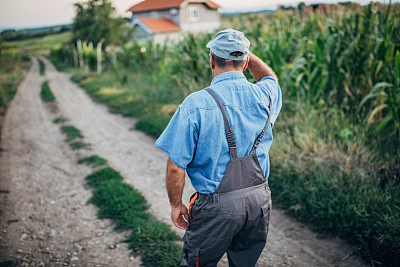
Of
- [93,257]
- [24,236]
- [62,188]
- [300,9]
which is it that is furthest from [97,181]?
[300,9]

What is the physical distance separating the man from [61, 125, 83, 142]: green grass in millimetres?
5560

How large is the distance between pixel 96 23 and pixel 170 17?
35.1 feet

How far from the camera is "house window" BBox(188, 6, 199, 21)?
34594 millimetres

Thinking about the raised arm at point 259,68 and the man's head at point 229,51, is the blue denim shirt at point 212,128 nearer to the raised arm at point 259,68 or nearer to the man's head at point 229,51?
the man's head at point 229,51

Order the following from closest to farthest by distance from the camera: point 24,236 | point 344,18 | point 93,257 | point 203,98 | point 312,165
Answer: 1. point 203,98
2. point 93,257
3. point 24,236
4. point 312,165
5. point 344,18

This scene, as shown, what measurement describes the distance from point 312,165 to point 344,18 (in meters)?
2.70

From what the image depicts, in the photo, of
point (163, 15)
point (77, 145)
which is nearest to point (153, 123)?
point (77, 145)

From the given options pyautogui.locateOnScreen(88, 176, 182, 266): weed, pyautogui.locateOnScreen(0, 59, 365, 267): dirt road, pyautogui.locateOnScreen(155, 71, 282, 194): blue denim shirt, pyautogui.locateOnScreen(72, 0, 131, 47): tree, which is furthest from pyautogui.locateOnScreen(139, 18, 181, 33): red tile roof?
pyautogui.locateOnScreen(155, 71, 282, 194): blue denim shirt

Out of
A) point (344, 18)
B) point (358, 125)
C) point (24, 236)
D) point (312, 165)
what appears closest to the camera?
point (24, 236)

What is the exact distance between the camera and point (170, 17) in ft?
116

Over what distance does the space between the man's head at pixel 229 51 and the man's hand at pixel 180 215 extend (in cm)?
97

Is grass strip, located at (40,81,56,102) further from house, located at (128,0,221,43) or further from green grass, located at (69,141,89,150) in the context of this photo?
house, located at (128,0,221,43)

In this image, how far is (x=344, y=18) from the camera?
4828mm

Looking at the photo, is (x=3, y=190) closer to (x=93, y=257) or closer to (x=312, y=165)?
(x=93, y=257)
